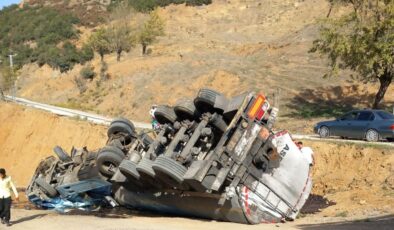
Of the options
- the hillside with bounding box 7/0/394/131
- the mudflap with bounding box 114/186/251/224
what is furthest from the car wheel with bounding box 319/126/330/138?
the mudflap with bounding box 114/186/251/224

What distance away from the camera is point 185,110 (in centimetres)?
1488

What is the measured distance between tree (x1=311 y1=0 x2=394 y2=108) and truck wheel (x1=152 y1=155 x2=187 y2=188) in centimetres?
1566

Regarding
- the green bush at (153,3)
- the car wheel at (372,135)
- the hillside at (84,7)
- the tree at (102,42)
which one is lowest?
the car wheel at (372,135)

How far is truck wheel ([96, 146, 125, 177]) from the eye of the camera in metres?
15.7

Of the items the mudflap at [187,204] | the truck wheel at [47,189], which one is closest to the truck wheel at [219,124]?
the mudflap at [187,204]

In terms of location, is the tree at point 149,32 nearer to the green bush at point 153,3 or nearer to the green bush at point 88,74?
the green bush at point 88,74

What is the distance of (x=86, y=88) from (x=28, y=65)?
35.8m

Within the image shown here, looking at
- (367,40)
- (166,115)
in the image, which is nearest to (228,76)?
(367,40)

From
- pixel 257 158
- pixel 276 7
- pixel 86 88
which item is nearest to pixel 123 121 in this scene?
pixel 257 158

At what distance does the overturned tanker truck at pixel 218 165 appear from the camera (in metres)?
13.3

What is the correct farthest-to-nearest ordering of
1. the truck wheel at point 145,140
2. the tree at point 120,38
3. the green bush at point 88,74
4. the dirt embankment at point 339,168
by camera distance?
the tree at point 120,38 → the green bush at point 88,74 → the truck wheel at point 145,140 → the dirt embankment at point 339,168

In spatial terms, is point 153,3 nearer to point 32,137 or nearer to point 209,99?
point 32,137

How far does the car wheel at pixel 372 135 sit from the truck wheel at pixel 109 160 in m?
10.1

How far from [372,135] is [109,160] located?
10.6m
